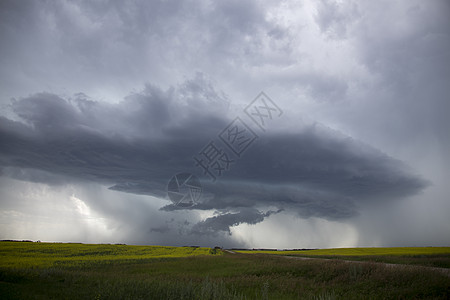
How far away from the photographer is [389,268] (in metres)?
16.5

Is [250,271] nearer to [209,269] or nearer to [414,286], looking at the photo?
[209,269]

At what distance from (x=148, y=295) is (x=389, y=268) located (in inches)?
569

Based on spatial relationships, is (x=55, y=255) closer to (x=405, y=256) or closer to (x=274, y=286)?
(x=274, y=286)

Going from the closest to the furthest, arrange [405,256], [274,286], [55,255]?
[274,286] < [405,256] < [55,255]

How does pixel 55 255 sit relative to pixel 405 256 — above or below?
below

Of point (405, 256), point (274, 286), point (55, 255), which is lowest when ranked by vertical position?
point (55, 255)

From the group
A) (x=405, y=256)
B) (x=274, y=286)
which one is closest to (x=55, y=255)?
(x=274, y=286)

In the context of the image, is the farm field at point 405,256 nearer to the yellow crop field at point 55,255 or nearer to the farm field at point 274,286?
the farm field at point 274,286

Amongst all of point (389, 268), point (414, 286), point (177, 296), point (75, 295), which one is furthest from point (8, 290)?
point (389, 268)

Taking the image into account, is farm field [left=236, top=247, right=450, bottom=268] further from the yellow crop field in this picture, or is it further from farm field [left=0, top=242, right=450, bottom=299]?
the yellow crop field

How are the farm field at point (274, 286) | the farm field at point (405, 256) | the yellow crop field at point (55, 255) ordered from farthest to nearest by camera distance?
the yellow crop field at point (55, 255)
the farm field at point (405, 256)
the farm field at point (274, 286)

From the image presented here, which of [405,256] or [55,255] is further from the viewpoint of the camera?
[55,255]

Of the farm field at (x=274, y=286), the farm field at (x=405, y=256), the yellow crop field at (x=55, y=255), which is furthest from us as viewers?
the yellow crop field at (x=55, y=255)

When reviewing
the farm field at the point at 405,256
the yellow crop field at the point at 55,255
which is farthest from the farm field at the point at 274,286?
the farm field at the point at 405,256
